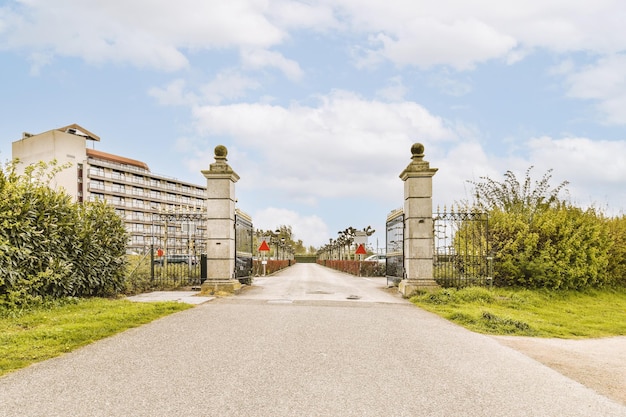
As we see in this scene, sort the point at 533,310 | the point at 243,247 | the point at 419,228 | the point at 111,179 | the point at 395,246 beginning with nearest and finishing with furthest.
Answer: the point at 533,310 < the point at 419,228 < the point at 395,246 < the point at 243,247 < the point at 111,179

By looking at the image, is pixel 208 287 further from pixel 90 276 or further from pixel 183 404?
pixel 183 404

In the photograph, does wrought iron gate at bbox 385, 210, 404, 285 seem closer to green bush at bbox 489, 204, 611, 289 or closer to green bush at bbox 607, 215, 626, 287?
green bush at bbox 489, 204, 611, 289

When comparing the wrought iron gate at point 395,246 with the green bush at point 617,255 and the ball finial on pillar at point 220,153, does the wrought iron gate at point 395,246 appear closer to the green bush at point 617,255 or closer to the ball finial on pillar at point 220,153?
the ball finial on pillar at point 220,153

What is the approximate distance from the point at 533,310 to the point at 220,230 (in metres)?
8.88

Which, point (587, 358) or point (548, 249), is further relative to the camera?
point (548, 249)

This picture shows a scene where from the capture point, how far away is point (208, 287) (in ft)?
45.1

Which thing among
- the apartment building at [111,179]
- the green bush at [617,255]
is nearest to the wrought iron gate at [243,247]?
the green bush at [617,255]

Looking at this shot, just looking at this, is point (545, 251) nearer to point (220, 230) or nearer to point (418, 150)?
point (418, 150)

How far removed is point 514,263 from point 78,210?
42.1 ft

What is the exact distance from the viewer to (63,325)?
786 cm

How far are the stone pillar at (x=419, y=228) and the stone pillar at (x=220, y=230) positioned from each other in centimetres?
514

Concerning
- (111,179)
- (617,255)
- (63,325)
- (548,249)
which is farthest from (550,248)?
(111,179)

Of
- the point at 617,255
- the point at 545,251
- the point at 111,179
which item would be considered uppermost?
the point at 111,179

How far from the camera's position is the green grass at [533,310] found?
31.4ft
